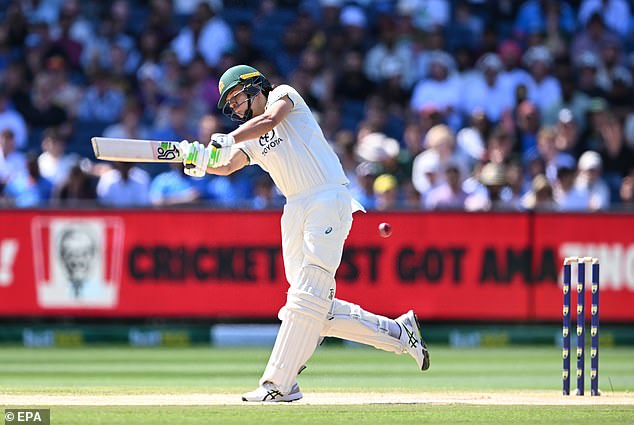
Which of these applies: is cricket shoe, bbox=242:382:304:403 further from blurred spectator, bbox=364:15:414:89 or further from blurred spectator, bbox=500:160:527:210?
blurred spectator, bbox=364:15:414:89

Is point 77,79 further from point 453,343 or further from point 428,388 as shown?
point 428,388

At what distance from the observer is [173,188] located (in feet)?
51.4

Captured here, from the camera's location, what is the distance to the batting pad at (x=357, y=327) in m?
8.77

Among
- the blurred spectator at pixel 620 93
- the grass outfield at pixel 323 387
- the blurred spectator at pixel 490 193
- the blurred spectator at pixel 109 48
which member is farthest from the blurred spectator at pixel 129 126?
the blurred spectator at pixel 620 93

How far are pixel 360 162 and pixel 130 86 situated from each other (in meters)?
3.81

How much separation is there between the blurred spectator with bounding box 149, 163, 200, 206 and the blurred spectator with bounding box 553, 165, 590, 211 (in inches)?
160

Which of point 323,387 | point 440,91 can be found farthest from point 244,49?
point 323,387

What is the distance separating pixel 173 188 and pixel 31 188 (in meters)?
1.58

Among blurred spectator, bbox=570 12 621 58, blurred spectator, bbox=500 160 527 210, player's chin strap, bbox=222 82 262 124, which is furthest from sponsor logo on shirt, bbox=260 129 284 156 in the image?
blurred spectator, bbox=570 12 621 58

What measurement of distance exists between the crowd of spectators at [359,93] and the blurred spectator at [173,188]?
2cm

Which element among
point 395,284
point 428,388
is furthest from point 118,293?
point 428,388

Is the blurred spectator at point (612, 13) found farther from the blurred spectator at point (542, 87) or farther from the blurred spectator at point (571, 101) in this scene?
the blurred spectator at point (542, 87)


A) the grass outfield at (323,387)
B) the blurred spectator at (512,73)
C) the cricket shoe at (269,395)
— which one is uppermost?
the blurred spectator at (512,73)

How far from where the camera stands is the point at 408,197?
50.3 ft
